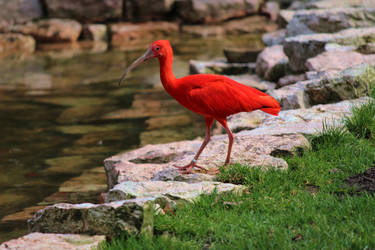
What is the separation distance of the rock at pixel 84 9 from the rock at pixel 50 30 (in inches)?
34.8

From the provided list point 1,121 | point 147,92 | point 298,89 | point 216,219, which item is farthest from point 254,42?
point 216,219

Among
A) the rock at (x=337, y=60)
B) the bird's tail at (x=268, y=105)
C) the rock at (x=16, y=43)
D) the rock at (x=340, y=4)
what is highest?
the rock at (x=340, y=4)

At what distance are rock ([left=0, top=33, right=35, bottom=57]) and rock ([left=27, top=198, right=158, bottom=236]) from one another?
50.5ft

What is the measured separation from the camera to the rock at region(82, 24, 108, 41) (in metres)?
19.7

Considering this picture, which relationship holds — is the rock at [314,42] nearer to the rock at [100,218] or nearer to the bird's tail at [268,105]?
the bird's tail at [268,105]

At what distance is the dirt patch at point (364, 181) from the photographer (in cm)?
386

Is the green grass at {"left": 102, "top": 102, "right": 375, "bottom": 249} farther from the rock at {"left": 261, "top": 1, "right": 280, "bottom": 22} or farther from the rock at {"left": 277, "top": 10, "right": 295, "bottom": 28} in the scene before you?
the rock at {"left": 261, "top": 1, "right": 280, "bottom": 22}

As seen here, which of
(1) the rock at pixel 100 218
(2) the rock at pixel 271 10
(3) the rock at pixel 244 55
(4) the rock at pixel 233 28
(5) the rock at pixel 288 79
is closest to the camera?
(1) the rock at pixel 100 218

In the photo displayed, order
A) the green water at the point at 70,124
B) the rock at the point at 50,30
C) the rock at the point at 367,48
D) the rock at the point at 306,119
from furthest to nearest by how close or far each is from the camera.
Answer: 1. the rock at the point at 50,30
2. the rock at the point at 367,48
3. the green water at the point at 70,124
4. the rock at the point at 306,119

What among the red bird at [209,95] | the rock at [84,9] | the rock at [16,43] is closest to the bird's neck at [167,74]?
the red bird at [209,95]

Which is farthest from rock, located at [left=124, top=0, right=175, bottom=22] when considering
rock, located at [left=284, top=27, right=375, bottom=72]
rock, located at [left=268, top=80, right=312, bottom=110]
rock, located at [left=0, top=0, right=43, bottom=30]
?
rock, located at [left=268, top=80, right=312, bottom=110]

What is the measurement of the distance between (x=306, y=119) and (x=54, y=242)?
127 inches

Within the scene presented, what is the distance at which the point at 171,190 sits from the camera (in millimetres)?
4008

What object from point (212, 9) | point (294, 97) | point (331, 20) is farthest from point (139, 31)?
point (294, 97)
